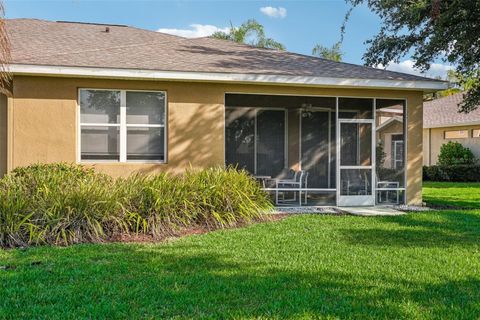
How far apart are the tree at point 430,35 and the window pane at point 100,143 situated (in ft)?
25.9

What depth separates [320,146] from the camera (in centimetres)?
1403

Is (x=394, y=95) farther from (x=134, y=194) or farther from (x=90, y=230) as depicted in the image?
(x=90, y=230)

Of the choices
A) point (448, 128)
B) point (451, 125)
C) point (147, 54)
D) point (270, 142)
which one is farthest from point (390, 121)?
Answer: point (448, 128)

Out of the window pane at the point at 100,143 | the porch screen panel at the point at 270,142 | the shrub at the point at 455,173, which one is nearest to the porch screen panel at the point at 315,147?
the porch screen panel at the point at 270,142

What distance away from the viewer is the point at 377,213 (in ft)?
34.3

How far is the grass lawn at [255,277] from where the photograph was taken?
13.4ft

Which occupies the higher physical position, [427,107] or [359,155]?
[427,107]

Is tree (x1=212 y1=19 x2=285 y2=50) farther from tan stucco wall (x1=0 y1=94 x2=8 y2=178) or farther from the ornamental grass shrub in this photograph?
the ornamental grass shrub

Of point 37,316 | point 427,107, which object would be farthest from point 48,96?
point 427,107

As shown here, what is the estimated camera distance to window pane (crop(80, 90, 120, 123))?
10.5 m

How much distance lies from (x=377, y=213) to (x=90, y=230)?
653 centimetres

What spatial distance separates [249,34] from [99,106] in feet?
108

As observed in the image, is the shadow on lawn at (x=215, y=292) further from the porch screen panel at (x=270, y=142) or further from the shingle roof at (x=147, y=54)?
the porch screen panel at (x=270, y=142)

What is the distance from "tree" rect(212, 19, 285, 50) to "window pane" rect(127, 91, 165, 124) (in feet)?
101
